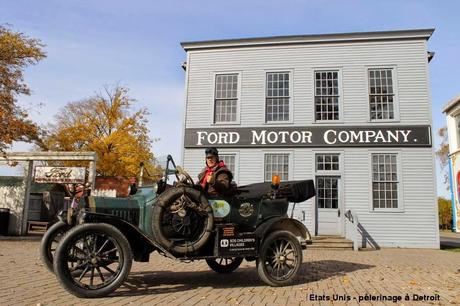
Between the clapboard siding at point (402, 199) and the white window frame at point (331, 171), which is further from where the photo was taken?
the white window frame at point (331, 171)

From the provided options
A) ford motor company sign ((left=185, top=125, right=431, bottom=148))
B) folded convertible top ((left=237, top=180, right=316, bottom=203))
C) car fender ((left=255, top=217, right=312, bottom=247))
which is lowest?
car fender ((left=255, top=217, right=312, bottom=247))

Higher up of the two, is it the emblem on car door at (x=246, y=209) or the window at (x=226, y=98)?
the window at (x=226, y=98)

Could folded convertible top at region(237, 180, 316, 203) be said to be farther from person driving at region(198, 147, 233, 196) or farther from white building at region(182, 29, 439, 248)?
white building at region(182, 29, 439, 248)

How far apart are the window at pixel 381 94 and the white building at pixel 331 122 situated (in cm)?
4

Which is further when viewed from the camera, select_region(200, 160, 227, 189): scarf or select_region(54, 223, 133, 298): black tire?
select_region(200, 160, 227, 189): scarf

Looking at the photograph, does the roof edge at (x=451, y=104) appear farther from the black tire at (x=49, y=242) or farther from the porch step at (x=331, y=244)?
the black tire at (x=49, y=242)

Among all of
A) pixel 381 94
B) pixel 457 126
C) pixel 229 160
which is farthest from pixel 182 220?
pixel 457 126

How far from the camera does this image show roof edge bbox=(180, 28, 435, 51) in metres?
15.3

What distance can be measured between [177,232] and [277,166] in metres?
9.93

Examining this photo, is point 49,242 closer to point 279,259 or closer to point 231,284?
point 231,284

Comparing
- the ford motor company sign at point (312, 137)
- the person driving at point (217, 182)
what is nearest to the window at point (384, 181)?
the ford motor company sign at point (312, 137)

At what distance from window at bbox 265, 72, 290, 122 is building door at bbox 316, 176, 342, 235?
296 centimetres

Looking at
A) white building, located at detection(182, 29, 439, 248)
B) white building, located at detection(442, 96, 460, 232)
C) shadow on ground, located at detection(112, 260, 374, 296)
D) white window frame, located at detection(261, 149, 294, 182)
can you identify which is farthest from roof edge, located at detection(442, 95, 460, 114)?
shadow on ground, located at detection(112, 260, 374, 296)

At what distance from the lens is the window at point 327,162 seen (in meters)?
15.0
